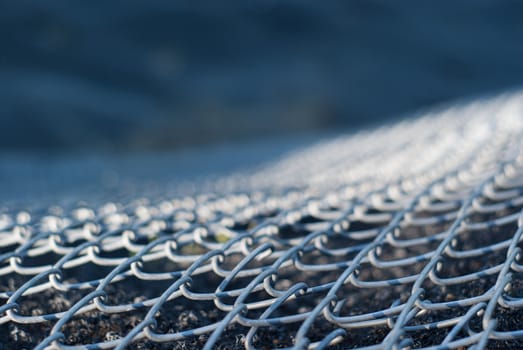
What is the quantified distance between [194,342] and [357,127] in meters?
6.40

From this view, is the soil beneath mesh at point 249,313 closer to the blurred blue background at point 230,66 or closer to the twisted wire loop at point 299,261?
the twisted wire loop at point 299,261

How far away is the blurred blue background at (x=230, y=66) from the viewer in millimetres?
7680

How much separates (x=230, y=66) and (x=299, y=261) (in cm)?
708

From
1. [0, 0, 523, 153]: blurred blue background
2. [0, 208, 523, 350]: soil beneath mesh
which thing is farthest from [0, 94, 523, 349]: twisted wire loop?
[0, 0, 523, 153]: blurred blue background

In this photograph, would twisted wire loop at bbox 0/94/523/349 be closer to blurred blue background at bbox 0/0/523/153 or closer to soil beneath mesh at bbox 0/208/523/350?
soil beneath mesh at bbox 0/208/523/350

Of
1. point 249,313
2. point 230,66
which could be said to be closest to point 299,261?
point 249,313

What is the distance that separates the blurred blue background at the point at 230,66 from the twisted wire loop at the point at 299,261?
13.8 feet

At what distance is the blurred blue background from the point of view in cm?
768

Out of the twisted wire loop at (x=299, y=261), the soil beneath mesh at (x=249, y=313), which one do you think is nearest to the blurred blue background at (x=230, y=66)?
the twisted wire loop at (x=299, y=261)

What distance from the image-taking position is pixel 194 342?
181 centimetres

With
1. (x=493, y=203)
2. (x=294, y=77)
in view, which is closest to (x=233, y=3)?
(x=294, y=77)

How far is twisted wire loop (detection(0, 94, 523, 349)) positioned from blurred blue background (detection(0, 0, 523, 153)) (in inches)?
166

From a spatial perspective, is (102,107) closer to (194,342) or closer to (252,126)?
(252,126)

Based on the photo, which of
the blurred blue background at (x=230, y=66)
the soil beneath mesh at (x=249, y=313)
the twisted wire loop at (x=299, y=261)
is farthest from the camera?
the blurred blue background at (x=230, y=66)
